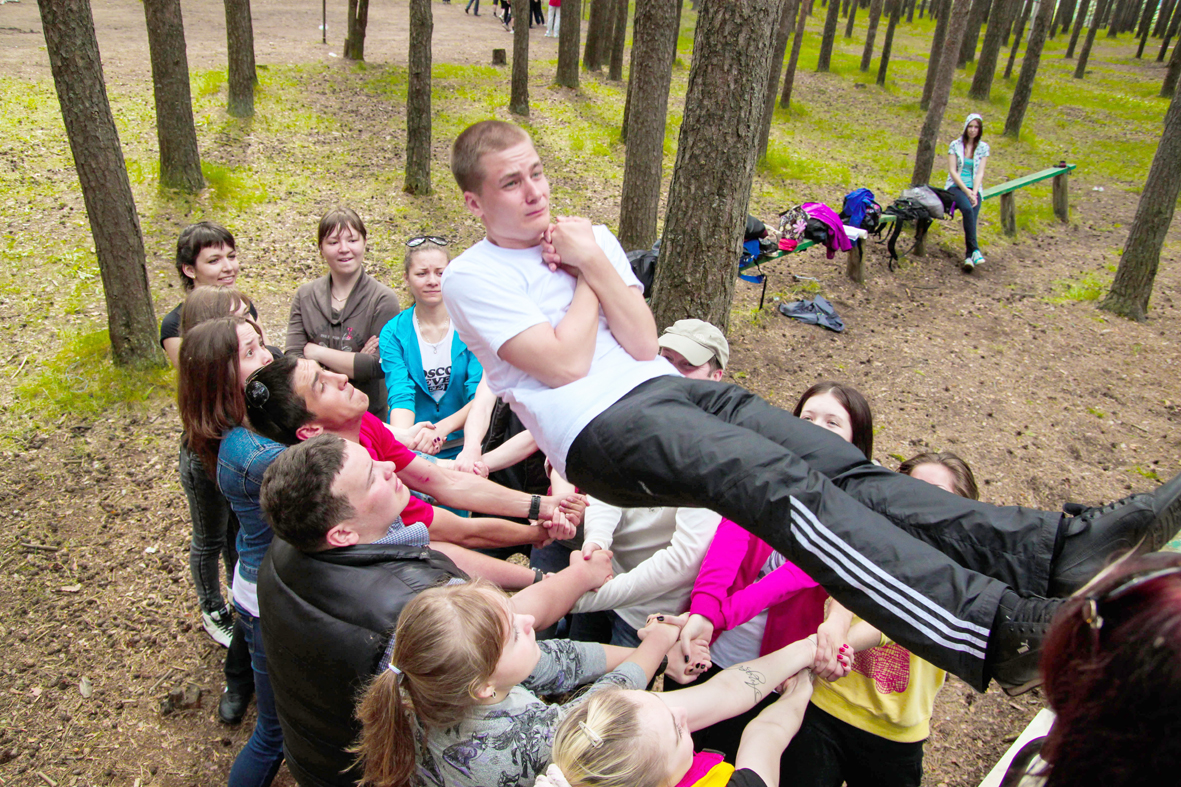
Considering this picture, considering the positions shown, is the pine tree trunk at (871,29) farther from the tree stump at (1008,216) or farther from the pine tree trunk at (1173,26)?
the pine tree trunk at (1173,26)

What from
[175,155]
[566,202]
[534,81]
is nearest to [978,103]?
[534,81]

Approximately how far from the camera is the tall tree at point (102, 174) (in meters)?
4.80

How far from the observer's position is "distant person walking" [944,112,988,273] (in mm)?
9094

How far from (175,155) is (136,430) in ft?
14.2

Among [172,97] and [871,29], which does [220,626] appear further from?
[871,29]

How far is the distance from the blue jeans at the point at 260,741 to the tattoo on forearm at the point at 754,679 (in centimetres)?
168

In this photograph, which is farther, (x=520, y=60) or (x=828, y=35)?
(x=828, y=35)

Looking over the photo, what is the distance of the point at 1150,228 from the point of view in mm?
7941

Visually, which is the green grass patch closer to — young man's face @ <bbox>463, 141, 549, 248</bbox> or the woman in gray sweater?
the woman in gray sweater

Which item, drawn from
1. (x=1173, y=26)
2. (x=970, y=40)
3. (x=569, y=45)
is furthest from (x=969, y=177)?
(x=1173, y=26)

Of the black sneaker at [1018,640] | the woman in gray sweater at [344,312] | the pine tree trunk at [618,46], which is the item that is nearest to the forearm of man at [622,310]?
the black sneaker at [1018,640]

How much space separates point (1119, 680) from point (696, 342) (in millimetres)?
2145

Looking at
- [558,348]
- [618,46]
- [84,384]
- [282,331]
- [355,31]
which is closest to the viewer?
[558,348]

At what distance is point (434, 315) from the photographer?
373 cm
